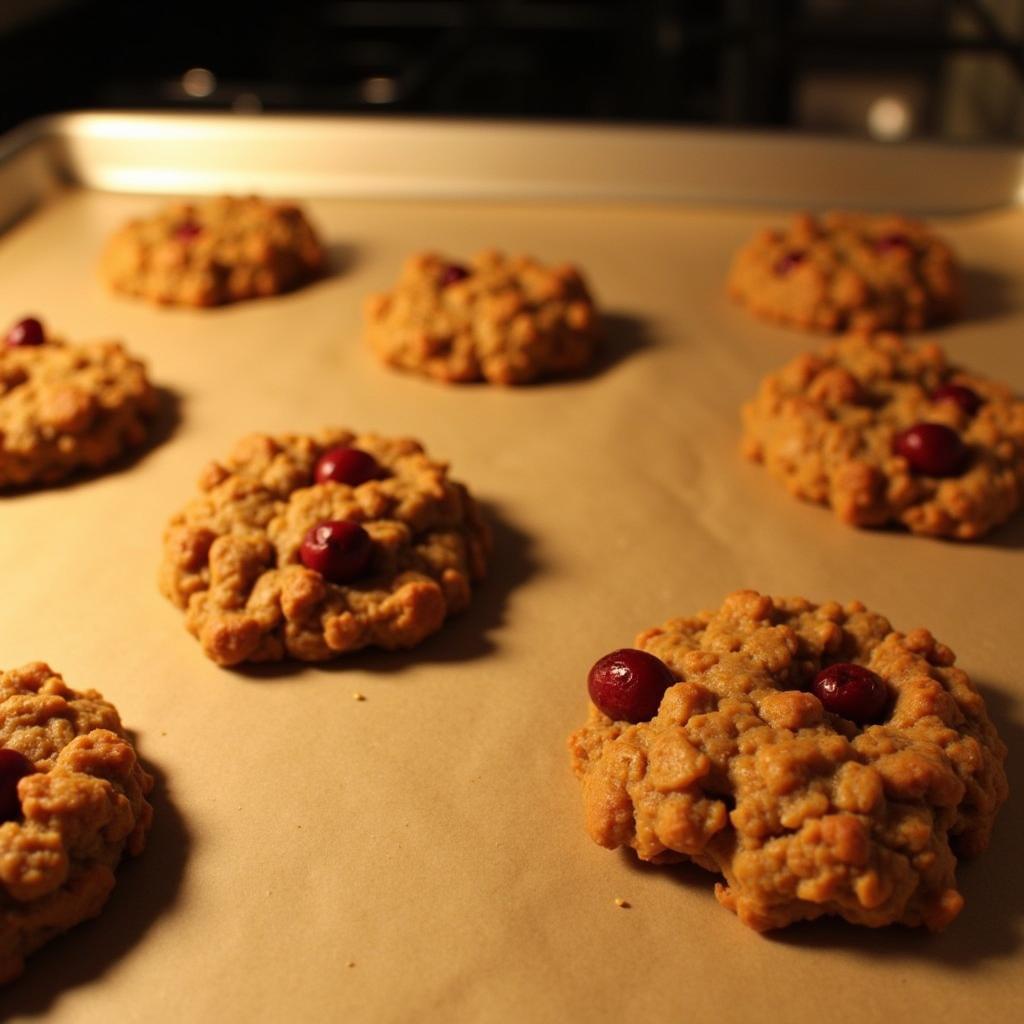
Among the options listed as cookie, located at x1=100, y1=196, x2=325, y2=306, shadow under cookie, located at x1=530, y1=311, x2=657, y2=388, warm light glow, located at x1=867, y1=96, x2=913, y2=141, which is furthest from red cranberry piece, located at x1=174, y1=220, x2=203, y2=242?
warm light glow, located at x1=867, y1=96, x2=913, y2=141

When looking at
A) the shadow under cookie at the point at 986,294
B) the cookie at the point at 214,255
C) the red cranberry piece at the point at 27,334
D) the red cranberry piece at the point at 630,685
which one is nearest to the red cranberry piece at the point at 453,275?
the cookie at the point at 214,255

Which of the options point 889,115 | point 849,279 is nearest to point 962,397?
point 849,279

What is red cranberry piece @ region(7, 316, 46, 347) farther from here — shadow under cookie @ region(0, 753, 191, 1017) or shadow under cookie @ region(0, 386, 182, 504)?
shadow under cookie @ region(0, 753, 191, 1017)

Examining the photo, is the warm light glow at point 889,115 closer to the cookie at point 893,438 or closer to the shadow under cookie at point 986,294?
the shadow under cookie at point 986,294

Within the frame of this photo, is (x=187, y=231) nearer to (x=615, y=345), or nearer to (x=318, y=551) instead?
(x=615, y=345)

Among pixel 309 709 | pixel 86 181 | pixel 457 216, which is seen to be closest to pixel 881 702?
pixel 309 709
